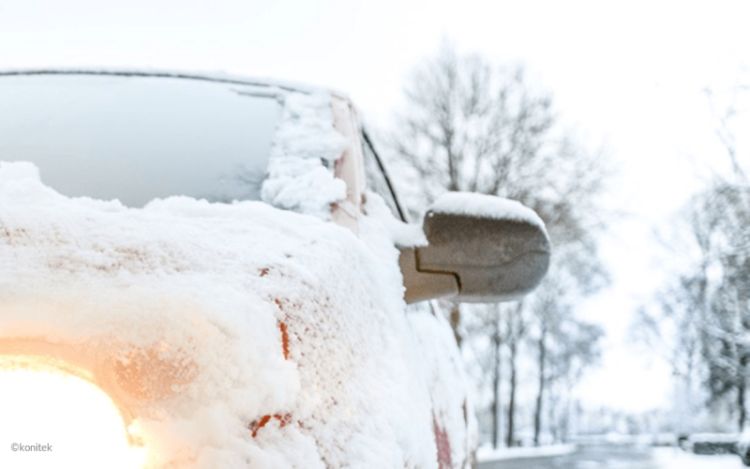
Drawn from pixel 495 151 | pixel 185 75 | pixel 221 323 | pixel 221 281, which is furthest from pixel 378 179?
pixel 495 151

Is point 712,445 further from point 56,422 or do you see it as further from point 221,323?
point 56,422

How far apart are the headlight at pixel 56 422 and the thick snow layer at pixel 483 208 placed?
1076 mm

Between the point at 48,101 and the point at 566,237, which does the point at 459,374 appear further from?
the point at 566,237

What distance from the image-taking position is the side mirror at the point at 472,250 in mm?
Result: 1854

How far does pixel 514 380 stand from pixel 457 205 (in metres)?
34.5

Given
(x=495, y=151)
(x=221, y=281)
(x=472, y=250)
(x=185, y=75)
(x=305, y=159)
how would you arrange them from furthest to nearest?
(x=495, y=151) < (x=185, y=75) < (x=305, y=159) < (x=472, y=250) < (x=221, y=281)

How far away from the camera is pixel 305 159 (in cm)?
198

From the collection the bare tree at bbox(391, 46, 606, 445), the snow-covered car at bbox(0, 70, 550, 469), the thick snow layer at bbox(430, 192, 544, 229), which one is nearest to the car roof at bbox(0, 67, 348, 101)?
the snow-covered car at bbox(0, 70, 550, 469)

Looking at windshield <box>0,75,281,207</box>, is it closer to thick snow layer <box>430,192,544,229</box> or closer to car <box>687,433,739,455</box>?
thick snow layer <box>430,192,544,229</box>

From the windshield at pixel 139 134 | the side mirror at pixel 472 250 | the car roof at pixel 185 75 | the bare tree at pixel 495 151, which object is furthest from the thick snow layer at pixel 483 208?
the bare tree at pixel 495 151

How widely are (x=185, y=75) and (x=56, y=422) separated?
1.80 metres

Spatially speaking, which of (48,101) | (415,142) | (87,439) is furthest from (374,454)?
(415,142)

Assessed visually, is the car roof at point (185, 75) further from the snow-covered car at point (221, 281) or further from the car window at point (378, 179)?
the car window at point (378, 179)

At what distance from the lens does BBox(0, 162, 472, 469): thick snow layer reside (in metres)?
0.94
